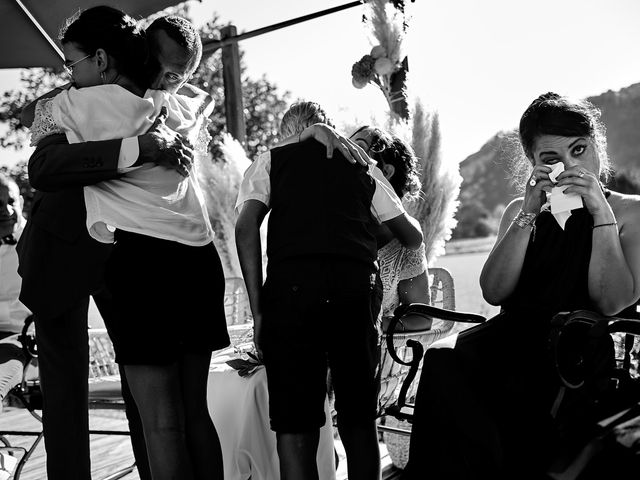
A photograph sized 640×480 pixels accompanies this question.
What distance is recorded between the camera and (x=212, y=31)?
11703 millimetres

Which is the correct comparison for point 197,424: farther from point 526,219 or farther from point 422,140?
point 422,140

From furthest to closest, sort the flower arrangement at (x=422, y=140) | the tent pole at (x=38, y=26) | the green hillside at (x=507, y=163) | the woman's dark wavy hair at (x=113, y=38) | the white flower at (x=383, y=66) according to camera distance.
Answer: the white flower at (x=383, y=66)
the flower arrangement at (x=422, y=140)
the tent pole at (x=38, y=26)
the green hillside at (x=507, y=163)
the woman's dark wavy hair at (x=113, y=38)

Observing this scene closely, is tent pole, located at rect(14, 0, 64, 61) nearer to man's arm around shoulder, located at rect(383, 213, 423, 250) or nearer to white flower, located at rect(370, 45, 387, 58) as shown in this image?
white flower, located at rect(370, 45, 387, 58)

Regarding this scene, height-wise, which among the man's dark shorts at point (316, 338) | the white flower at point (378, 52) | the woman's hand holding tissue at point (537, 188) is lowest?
the man's dark shorts at point (316, 338)

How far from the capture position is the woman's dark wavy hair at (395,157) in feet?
7.95

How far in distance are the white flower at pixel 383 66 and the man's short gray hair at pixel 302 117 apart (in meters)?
1.59

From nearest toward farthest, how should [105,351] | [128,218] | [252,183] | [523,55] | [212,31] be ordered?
[128,218]
[252,183]
[105,351]
[523,55]
[212,31]

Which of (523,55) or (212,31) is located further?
(212,31)

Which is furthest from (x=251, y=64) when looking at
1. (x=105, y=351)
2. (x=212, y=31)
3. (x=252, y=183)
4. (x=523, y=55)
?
(x=252, y=183)

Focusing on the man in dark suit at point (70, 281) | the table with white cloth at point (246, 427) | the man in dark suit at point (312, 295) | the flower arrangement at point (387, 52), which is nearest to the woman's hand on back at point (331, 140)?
the man in dark suit at point (312, 295)

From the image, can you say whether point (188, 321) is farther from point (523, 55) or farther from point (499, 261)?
point (523, 55)

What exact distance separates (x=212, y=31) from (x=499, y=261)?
414 inches

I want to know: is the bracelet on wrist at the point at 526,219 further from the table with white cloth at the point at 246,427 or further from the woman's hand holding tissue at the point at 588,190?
the table with white cloth at the point at 246,427

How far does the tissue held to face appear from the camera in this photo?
2062 mm
